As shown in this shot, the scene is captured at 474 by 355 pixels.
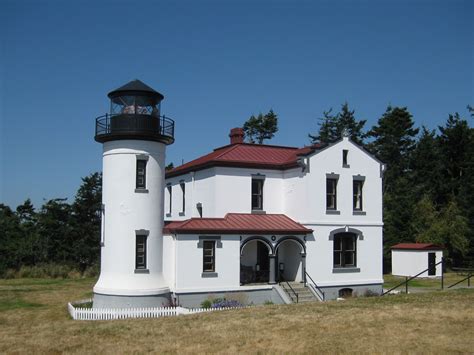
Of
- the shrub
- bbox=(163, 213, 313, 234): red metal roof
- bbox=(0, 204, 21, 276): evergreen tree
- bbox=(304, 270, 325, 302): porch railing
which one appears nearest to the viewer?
the shrub

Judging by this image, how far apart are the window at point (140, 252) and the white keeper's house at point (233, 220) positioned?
0.04 m

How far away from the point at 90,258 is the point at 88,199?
5.15 metres

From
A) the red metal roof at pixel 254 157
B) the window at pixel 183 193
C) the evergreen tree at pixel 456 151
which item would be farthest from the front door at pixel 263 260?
the evergreen tree at pixel 456 151

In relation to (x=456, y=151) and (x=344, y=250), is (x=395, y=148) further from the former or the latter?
(x=344, y=250)

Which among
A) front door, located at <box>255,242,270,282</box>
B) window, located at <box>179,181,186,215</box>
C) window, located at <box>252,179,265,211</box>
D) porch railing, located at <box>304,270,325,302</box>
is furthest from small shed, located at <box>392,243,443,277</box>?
window, located at <box>179,181,186,215</box>

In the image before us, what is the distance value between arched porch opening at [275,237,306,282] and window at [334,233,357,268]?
210 centimetres

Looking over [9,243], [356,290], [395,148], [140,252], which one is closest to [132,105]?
[140,252]

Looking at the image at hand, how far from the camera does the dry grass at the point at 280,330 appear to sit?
15680 millimetres

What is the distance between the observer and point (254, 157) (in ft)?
96.9

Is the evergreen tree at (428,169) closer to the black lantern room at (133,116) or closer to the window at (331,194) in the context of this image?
the window at (331,194)

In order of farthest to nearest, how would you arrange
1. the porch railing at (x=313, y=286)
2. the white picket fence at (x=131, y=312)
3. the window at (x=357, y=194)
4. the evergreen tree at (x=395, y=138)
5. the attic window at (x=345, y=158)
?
the evergreen tree at (x=395, y=138) < the window at (x=357, y=194) < the attic window at (x=345, y=158) < the porch railing at (x=313, y=286) < the white picket fence at (x=131, y=312)

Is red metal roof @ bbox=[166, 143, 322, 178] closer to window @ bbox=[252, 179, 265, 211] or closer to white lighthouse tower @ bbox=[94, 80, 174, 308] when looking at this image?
window @ bbox=[252, 179, 265, 211]

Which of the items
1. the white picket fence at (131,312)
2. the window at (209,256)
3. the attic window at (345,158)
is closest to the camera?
the white picket fence at (131,312)

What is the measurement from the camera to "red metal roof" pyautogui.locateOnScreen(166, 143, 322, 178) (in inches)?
1103
